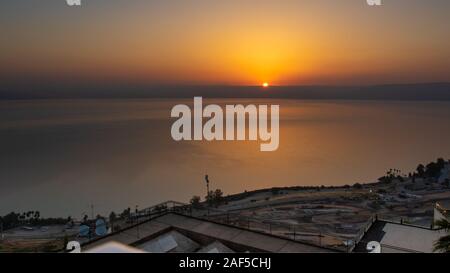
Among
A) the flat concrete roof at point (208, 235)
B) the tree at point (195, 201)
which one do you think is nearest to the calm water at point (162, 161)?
the tree at point (195, 201)

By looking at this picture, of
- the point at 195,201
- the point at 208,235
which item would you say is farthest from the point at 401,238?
the point at 195,201

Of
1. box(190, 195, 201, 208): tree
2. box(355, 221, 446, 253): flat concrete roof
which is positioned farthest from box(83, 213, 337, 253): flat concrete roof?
box(190, 195, 201, 208): tree

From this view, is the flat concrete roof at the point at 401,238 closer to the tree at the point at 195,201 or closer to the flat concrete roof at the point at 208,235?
the flat concrete roof at the point at 208,235

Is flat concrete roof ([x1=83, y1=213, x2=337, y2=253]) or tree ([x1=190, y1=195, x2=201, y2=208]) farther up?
flat concrete roof ([x1=83, y1=213, x2=337, y2=253])

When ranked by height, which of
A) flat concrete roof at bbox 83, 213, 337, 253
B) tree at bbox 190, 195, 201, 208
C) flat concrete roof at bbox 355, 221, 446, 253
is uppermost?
flat concrete roof at bbox 83, 213, 337, 253

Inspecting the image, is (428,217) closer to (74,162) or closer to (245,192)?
(245,192)

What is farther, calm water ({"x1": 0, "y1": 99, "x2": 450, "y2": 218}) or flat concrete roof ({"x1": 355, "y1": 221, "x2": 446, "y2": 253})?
calm water ({"x1": 0, "y1": 99, "x2": 450, "y2": 218})

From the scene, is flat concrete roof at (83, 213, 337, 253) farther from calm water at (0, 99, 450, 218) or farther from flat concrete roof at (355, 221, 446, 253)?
calm water at (0, 99, 450, 218)
